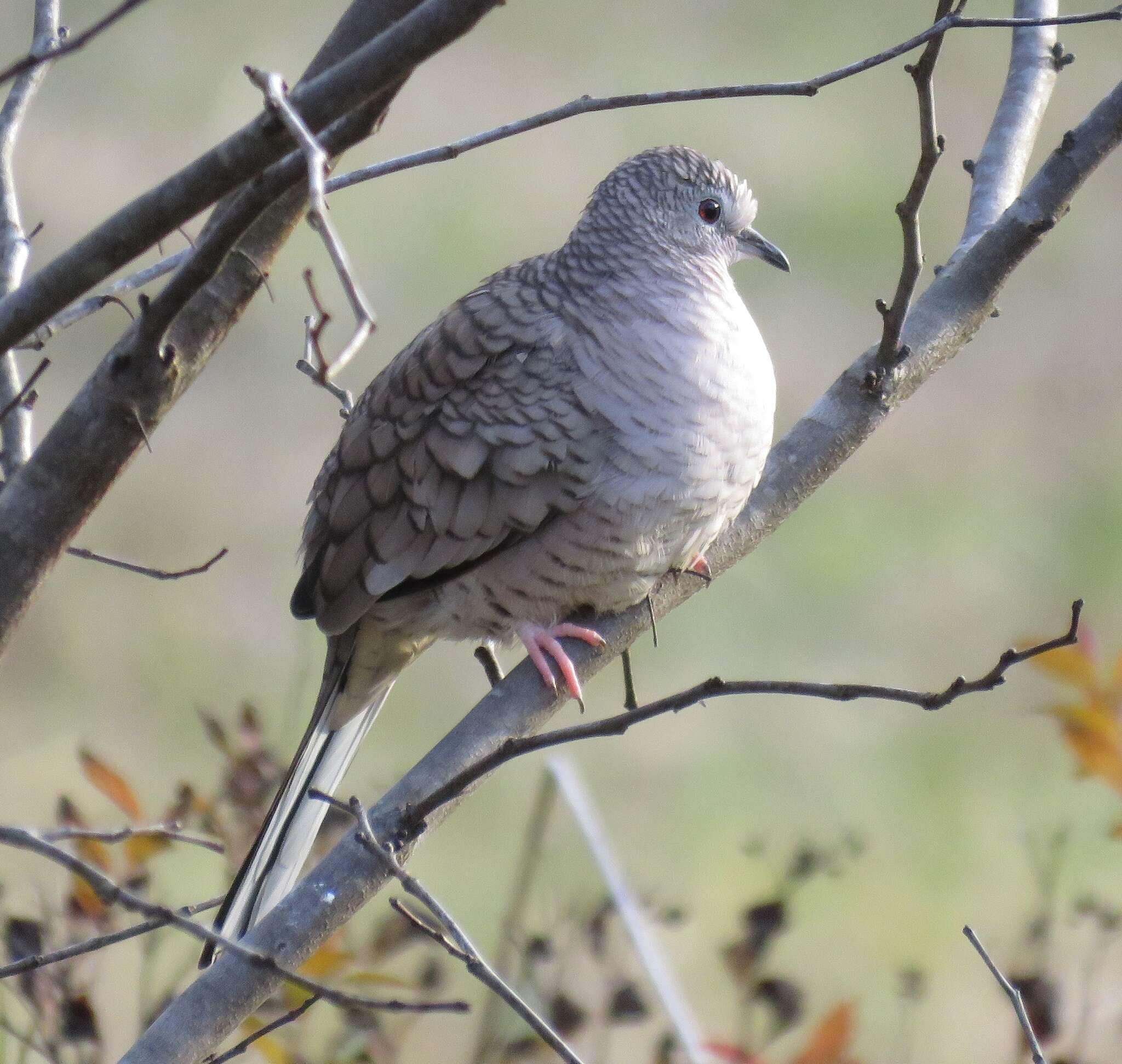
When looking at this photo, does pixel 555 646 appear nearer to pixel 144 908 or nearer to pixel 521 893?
pixel 521 893

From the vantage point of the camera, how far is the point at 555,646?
183 cm

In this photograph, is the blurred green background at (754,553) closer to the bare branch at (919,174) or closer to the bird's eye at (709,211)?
the bird's eye at (709,211)

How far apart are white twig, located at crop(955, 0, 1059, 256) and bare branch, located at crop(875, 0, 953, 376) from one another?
43 centimetres

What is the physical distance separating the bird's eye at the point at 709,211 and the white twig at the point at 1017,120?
1.32 ft

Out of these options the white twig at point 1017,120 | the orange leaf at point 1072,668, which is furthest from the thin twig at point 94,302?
the white twig at point 1017,120

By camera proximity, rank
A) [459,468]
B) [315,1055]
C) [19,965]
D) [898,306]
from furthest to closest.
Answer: [315,1055]
[459,468]
[898,306]
[19,965]

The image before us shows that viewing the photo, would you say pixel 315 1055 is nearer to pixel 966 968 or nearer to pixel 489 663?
pixel 489 663

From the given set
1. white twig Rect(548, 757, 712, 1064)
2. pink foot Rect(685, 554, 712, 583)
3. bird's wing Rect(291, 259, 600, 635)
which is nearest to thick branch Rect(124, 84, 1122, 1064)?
pink foot Rect(685, 554, 712, 583)

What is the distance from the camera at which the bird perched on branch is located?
1893 mm

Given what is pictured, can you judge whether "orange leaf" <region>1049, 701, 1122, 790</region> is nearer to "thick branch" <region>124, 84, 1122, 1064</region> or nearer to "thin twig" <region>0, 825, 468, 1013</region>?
"thick branch" <region>124, 84, 1122, 1064</region>

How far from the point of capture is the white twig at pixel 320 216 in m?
0.79

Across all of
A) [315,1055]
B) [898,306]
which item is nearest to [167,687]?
[315,1055]

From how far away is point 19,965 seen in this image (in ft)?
3.65

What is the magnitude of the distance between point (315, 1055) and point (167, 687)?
1.88 metres
